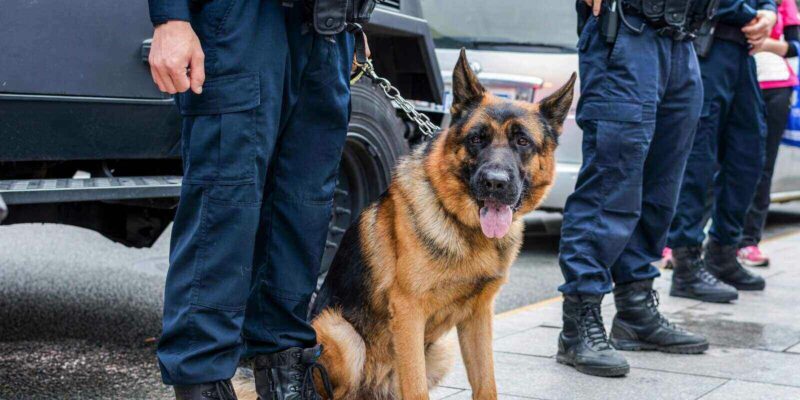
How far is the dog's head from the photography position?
10.0 feet

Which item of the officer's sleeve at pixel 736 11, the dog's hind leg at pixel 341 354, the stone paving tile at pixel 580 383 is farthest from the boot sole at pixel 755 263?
the dog's hind leg at pixel 341 354

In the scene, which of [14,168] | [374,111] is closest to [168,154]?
[14,168]

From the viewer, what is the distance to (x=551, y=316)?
495 cm

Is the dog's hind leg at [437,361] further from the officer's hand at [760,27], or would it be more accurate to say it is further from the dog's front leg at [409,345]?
the officer's hand at [760,27]

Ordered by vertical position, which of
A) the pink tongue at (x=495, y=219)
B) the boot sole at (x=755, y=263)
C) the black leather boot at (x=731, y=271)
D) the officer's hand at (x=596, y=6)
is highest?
the officer's hand at (x=596, y=6)

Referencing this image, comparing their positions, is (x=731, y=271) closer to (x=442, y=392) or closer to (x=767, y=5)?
(x=767, y=5)

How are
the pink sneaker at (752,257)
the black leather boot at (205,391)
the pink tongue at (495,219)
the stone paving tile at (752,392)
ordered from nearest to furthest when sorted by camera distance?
the black leather boot at (205,391), the pink tongue at (495,219), the stone paving tile at (752,392), the pink sneaker at (752,257)

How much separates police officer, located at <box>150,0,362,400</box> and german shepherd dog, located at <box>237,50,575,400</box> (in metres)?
0.37

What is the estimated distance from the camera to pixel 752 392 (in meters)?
3.54

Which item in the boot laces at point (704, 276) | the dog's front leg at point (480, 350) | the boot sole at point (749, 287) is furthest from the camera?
the boot sole at point (749, 287)

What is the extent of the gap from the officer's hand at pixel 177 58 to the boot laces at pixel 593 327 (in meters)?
2.04

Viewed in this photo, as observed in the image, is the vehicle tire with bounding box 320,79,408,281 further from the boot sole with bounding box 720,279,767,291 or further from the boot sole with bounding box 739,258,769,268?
the boot sole with bounding box 739,258,769,268

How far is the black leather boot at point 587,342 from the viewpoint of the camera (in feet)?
12.3

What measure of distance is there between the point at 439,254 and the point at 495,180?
0.95 ft
